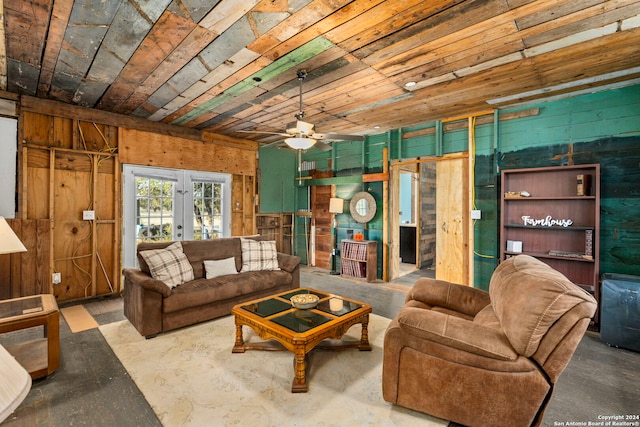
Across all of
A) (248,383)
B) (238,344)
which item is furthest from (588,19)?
(238,344)

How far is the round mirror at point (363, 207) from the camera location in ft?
18.1

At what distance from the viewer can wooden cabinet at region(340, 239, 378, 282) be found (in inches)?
209

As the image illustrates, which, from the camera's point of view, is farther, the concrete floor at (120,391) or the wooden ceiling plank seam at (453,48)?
the wooden ceiling plank seam at (453,48)

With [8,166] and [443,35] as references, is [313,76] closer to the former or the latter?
[443,35]

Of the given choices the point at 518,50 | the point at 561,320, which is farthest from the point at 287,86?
the point at 561,320

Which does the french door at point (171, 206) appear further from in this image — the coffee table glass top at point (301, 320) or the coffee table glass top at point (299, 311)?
the coffee table glass top at point (301, 320)

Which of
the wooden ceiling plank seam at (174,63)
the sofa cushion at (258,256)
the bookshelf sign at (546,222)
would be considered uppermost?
the wooden ceiling plank seam at (174,63)

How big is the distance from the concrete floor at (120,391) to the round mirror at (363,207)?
328 cm

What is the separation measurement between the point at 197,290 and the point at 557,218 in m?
4.21

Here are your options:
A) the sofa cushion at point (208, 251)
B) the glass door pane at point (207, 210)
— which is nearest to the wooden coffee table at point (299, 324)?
the sofa cushion at point (208, 251)

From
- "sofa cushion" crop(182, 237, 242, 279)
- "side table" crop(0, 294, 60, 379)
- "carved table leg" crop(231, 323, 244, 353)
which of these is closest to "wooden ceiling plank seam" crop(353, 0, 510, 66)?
"carved table leg" crop(231, 323, 244, 353)

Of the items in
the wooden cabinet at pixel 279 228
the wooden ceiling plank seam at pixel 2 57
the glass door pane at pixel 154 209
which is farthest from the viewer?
the wooden cabinet at pixel 279 228

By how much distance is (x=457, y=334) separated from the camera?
178cm

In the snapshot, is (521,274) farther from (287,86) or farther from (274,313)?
(287,86)
